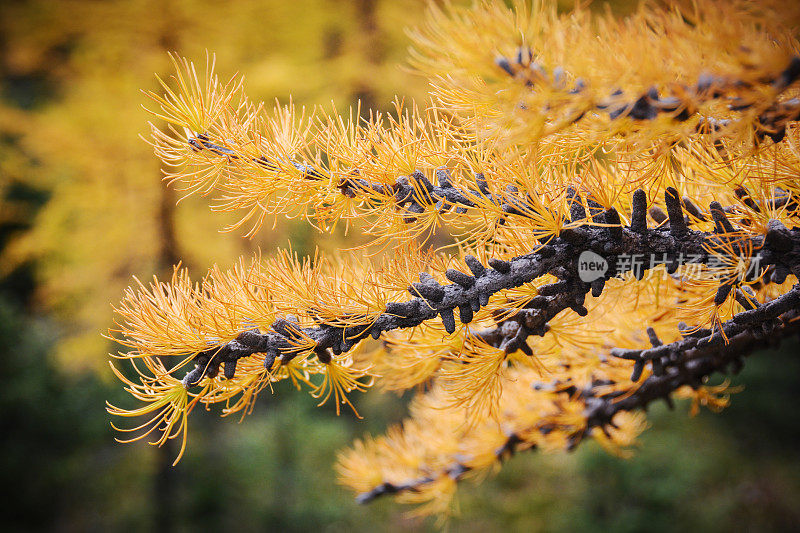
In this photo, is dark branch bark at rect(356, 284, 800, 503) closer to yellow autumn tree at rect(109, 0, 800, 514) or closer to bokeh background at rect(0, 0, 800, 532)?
yellow autumn tree at rect(109, 0, 800, 514)

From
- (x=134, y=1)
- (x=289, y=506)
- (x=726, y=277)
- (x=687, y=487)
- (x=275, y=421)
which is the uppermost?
(x=134, y=1)

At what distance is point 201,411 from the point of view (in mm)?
2633

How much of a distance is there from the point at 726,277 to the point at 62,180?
257 cm

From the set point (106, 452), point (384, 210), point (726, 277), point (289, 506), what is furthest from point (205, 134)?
point (106, 452)

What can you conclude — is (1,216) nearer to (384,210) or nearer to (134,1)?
(134,1)

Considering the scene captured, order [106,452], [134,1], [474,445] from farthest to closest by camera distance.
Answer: [106,452] → [134,1] → [474,445]

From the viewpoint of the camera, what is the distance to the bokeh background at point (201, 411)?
1.86m

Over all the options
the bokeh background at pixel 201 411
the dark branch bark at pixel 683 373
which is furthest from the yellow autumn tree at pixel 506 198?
the bokeh background at pixel 201 411

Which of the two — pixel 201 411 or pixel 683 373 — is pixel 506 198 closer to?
pixel 683 373

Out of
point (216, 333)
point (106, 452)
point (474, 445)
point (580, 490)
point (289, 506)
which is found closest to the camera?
point (216, 333)

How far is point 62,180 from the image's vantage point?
83.3 inches

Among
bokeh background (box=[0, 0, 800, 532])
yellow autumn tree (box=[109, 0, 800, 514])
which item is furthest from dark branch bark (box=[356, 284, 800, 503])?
bokeh background (box=[0, 0, 800, 532])

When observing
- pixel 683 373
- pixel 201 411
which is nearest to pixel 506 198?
pixel 683 373

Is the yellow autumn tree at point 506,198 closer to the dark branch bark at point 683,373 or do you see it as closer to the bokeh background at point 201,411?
the dark branch bark at point 683,373
